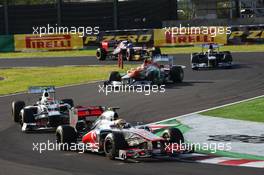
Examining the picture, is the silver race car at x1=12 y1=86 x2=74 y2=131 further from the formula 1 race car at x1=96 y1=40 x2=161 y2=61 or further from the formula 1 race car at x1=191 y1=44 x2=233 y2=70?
the formula 1 race car at x1=96 y1=40 x2=161 y2=61

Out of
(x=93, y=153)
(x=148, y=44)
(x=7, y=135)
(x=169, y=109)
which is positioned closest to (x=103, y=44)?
(x=148, y=44)

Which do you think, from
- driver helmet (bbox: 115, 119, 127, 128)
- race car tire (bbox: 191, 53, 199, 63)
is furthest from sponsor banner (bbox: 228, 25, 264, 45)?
driver helmet (bbox: 115, 119, 127, 128)

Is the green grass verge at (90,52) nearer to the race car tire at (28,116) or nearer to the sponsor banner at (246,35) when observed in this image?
the sponsor banner at (246,35)

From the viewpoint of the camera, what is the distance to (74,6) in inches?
2736

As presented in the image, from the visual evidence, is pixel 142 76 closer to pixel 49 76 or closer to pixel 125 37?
pixel 49 76

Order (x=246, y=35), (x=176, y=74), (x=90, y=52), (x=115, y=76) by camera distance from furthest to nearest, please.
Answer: (x=90, y=52) → (x=246, y=35) → (x=176, y=74) → (x=115, y=76)

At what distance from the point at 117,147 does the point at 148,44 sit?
42.8m

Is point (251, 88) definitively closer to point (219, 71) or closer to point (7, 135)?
point (219, 71)

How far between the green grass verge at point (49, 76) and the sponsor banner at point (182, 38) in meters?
12.4

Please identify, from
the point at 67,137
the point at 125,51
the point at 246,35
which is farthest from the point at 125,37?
the point at 67,137

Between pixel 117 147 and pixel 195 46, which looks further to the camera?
pixel 195 46

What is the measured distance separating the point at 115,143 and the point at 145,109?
948 cm

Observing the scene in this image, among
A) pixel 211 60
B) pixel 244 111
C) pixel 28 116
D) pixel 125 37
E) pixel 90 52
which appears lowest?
pixel 90 52

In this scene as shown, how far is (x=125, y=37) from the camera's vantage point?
60.1m
